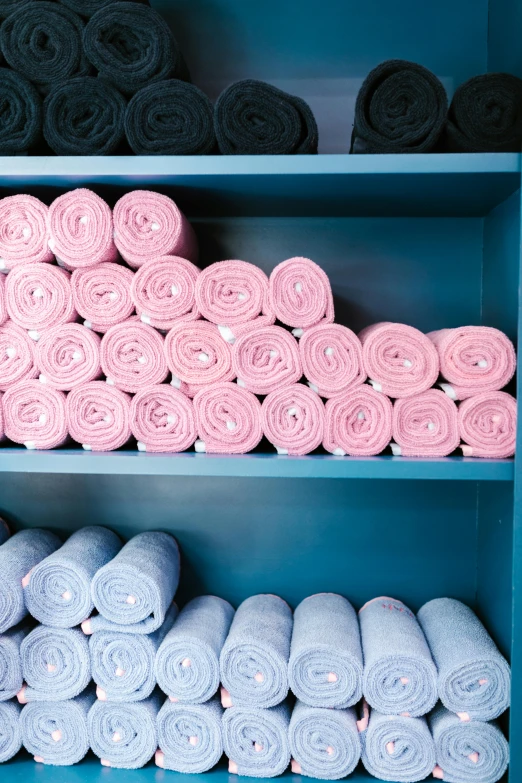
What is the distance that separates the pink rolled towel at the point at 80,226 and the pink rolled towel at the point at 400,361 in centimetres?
55

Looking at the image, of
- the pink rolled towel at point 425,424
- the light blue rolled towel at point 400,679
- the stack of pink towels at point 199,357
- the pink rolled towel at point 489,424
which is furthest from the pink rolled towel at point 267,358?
the light blue rolled towel at point 400,679

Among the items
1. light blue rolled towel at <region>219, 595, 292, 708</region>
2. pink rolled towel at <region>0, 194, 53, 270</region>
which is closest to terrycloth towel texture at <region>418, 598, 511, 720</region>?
light blue rolled towel at <region>219, 595, 292, 708</region>

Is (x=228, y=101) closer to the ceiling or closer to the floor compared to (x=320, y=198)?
closer to the ceiling

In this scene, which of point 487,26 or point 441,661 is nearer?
point 441,661

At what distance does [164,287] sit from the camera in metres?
1.15

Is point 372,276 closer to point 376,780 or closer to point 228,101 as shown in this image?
point 228,101

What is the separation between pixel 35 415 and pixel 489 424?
0.89 m

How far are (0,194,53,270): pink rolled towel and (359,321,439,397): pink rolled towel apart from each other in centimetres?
67

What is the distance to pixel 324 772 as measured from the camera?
1150mm

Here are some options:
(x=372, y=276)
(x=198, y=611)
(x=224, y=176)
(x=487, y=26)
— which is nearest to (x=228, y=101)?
(x=224, y=176)

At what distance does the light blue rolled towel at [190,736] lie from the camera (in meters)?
1.18

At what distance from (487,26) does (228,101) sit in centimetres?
76

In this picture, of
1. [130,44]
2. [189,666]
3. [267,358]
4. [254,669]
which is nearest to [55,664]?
[189,666]

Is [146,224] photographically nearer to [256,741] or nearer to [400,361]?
[400,361]
